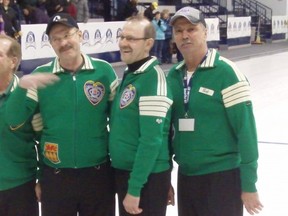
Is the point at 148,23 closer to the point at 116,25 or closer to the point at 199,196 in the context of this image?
the point at 199,196

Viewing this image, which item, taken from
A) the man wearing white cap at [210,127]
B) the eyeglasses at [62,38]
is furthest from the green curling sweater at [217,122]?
the eyeglasses at [62,38]

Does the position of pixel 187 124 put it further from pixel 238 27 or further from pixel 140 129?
pixel 238 27

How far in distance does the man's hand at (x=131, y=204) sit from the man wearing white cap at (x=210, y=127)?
268mm

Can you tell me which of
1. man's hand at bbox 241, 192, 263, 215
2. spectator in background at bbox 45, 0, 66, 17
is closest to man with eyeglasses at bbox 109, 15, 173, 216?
man's hand at bbox 241, 192, 263, 215

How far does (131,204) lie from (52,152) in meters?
0.44

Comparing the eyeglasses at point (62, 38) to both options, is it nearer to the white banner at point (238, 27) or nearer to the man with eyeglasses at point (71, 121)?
the man with eyeglasses at point (71, 121)

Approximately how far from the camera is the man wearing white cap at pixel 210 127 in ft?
7.44

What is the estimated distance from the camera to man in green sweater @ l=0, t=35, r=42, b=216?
241 centimetres

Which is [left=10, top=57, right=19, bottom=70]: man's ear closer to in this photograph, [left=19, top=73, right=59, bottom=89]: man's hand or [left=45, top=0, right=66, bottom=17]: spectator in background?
[left=19, top=73, right=59, bottom=89]: man's hand

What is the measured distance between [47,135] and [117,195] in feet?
1.38

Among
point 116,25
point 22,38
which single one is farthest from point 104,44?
point 22,38

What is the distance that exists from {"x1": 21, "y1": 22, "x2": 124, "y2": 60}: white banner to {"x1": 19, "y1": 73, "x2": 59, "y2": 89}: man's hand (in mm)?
7454

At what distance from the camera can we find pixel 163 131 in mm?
2305

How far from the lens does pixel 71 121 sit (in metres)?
2.38
